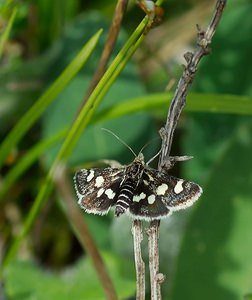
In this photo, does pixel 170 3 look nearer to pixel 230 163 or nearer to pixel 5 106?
pixel 5 106

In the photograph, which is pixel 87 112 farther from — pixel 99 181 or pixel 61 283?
pixel 61 283

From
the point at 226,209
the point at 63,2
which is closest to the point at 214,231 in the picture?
the point at 226,209

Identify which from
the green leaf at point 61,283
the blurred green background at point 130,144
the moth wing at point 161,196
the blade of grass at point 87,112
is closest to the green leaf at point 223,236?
the blurred green background at point 130,144

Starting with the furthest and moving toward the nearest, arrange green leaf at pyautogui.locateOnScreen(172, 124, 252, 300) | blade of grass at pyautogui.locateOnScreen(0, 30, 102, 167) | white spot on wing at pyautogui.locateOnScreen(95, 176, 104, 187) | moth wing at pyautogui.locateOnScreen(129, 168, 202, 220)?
1. green leaf at pyautogui.locateOnScreen(172, 124, 252, 300)
2. blade of grass at pyautogui.locateOnScreen(0, 30, 102, 167)
3. white spot on wing at pyautogui.locateOnScreen(95, 176, 104, 187)
4. moth wing at pyautogui.locateOnScreen(129, 168, 202, 220)

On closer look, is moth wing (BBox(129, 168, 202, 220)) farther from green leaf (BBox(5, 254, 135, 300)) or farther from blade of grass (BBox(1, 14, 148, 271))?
green leaf (BBox(5, 254, 135, 300))

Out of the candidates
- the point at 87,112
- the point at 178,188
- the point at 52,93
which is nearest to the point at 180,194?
the point at 178,188

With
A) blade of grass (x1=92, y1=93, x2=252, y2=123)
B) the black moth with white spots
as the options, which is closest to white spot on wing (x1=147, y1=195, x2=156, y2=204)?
the black moth with white spots
